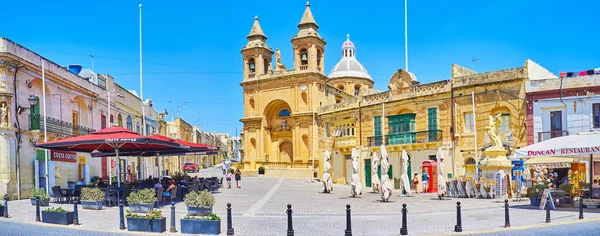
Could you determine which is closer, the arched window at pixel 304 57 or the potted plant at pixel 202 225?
the potted plant at pixel 202 225

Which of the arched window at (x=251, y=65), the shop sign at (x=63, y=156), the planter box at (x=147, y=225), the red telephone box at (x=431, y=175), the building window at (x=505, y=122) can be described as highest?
the arched window at (x=251, y=65)

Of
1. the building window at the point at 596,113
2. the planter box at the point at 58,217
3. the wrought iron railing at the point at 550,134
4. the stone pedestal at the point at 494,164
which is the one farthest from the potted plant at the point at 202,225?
the building window at the point at 596,113

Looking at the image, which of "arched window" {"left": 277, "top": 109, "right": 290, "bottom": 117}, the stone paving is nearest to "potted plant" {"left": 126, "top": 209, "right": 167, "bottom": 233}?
the stone paving

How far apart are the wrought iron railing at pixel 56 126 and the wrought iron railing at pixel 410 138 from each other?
734 inches

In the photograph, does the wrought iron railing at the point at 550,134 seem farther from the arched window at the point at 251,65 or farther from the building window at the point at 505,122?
the arched window at the point at 251,65

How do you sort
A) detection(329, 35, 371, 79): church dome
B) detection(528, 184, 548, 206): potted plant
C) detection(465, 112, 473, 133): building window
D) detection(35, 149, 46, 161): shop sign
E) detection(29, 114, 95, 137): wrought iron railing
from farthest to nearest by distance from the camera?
detection(329, 35, 371, 79): church dome → detection(465, 112, 473, 133): building window → detection(35, 149, 46, 161): shop sign → detection(29, 114, 95, 137): wrought iron railing → detection(528, 184, 548, 206): potted plant

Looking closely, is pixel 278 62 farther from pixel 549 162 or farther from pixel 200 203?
pixel 200 203

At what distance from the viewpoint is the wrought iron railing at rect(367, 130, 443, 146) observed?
1417 inches

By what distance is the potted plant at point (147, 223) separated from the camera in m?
13.9

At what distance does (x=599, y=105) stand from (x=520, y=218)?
15587 mm

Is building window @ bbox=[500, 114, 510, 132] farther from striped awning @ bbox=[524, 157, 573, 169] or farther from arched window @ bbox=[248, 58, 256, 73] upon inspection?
arched window @ bbox=[248, 58, 256, 73]

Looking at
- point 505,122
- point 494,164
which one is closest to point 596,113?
point 505,122

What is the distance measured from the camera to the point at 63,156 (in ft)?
94.7

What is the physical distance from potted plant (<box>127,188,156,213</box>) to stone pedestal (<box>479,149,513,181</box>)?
14.6 m
